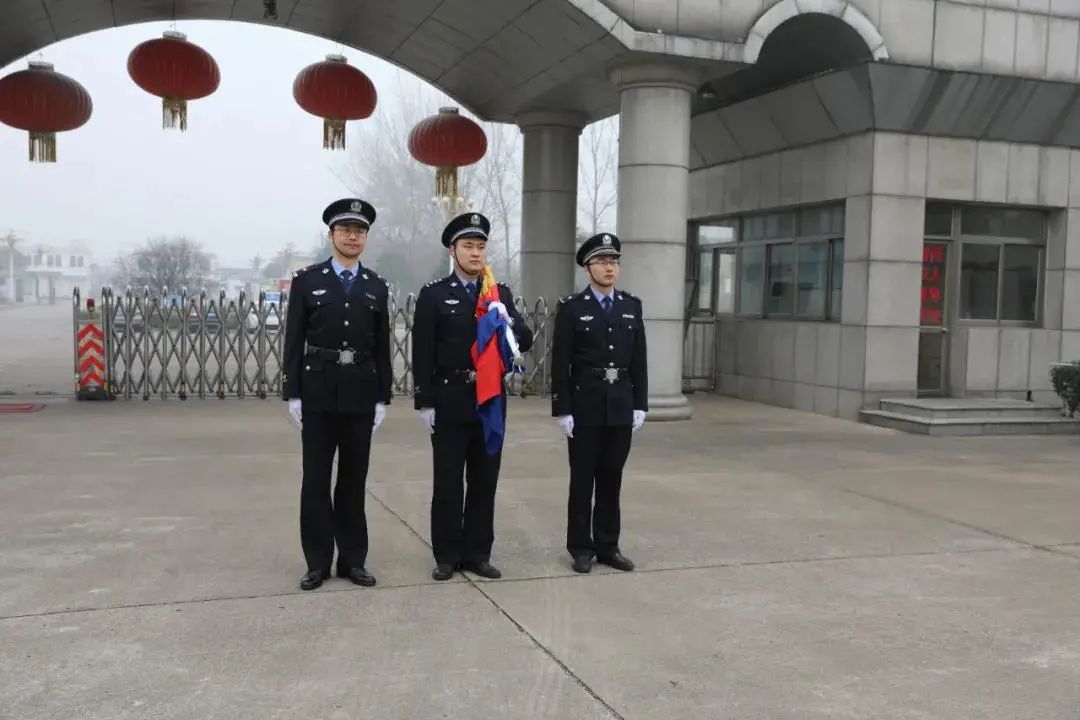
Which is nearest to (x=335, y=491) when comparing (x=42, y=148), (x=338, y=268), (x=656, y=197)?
(x=338, y=268)

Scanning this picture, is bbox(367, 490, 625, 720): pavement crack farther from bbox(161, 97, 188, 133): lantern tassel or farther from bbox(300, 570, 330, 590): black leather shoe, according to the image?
bbox(161, 97, 188, 133): lantern tassel

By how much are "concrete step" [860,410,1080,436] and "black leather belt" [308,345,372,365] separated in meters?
7.09

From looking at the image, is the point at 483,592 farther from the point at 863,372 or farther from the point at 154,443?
the point at 863,372

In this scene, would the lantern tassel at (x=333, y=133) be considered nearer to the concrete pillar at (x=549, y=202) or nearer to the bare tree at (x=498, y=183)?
the concrete pillar at (x=549, y=202)

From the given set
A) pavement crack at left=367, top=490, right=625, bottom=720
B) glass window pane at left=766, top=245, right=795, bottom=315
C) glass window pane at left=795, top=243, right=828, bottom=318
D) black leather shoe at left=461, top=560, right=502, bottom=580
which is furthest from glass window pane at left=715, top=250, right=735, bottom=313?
black leather shoe at left=461, top=560, right=502, bottom=580

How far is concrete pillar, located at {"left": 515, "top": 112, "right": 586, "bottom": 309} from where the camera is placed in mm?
13297

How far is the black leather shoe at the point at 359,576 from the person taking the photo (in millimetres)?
4535

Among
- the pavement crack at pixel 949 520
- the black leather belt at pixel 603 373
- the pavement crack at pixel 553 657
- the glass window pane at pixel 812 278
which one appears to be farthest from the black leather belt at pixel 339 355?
the glass window pane at pixel 812 278

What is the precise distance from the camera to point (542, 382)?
1306 centimetres

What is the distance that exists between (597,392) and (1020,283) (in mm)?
8611

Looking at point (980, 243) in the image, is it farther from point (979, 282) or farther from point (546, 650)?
point (546, 650)

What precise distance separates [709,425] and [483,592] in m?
5.99

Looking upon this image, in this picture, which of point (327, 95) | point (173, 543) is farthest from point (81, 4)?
point (173, 543)

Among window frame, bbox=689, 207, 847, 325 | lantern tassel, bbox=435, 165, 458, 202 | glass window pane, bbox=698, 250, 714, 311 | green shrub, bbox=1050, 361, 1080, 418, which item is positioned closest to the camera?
green shrub, bbox=1050, 361, 1080, 418
